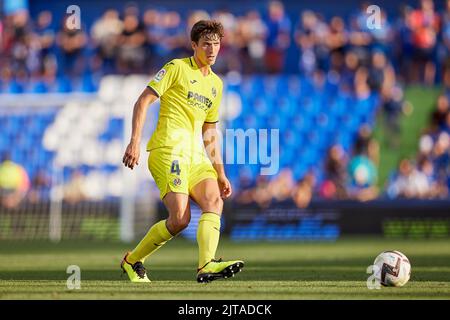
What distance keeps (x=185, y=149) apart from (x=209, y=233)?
2.70 feet

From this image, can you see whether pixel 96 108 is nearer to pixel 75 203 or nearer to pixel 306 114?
pixel 75 203

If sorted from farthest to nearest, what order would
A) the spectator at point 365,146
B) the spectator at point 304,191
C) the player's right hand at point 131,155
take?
the spectator at point 365,146
the spectator at point 304,191
the player's right hand at point 131,155

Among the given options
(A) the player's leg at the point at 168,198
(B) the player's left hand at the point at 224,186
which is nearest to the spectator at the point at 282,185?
(B) the player's left hand at the point at 224,186

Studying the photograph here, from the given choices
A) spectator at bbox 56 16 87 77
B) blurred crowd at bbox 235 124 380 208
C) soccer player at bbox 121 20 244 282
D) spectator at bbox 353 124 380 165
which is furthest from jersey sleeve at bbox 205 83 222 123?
spectator at bbox 56 16 87 77

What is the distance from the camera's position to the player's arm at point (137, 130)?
885 centimetres

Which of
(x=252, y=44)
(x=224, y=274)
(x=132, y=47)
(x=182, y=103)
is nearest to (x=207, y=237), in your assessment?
(x=224, y=274)

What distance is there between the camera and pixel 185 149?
31.3ft

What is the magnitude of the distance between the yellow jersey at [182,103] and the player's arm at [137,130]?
7.1 inches

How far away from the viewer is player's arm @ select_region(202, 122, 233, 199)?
9933 mm

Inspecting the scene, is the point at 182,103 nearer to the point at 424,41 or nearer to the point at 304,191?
the point at 304,191

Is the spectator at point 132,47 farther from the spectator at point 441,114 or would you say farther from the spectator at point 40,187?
the spectator at point 441,114

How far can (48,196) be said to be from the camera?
21062mm

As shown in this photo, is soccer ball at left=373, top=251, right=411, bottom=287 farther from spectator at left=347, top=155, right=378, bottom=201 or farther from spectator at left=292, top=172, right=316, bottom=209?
spectator at left=347, top=155, right=378, bottom=201
